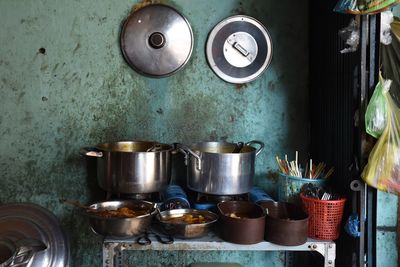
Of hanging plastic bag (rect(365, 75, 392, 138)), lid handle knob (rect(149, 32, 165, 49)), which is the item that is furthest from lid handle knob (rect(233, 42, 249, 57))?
hanging plastic bag (rect(365, 75, 392, 138))

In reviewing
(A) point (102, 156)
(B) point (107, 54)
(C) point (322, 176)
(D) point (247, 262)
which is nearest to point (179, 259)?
(D) point (247, 262)

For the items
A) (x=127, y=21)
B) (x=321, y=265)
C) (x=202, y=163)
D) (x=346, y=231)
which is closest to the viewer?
(x=346, y=231)

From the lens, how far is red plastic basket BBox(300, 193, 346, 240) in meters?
1.49

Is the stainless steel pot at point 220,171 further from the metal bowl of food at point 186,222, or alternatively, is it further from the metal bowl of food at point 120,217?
the metal bowl of food at point 120,217

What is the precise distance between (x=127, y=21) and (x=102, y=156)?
72 cm

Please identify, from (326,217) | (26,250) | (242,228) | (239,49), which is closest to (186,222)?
(242,228)

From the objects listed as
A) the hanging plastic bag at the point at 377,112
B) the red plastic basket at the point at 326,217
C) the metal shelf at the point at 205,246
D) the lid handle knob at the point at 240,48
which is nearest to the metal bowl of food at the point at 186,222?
the metal shelf at the point at 205,246

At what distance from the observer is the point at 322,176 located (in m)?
1.68

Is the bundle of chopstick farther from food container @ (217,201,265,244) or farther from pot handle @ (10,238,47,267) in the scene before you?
pot handle @ (10,238,47,267)

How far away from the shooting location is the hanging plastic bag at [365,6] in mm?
1310

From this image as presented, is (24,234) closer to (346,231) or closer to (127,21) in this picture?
(127,21)

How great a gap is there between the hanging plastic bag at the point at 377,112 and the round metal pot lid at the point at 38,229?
1.36m

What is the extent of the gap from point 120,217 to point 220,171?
446mm

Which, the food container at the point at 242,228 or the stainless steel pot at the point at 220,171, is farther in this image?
the stainless steel pot at the point at 220,171
